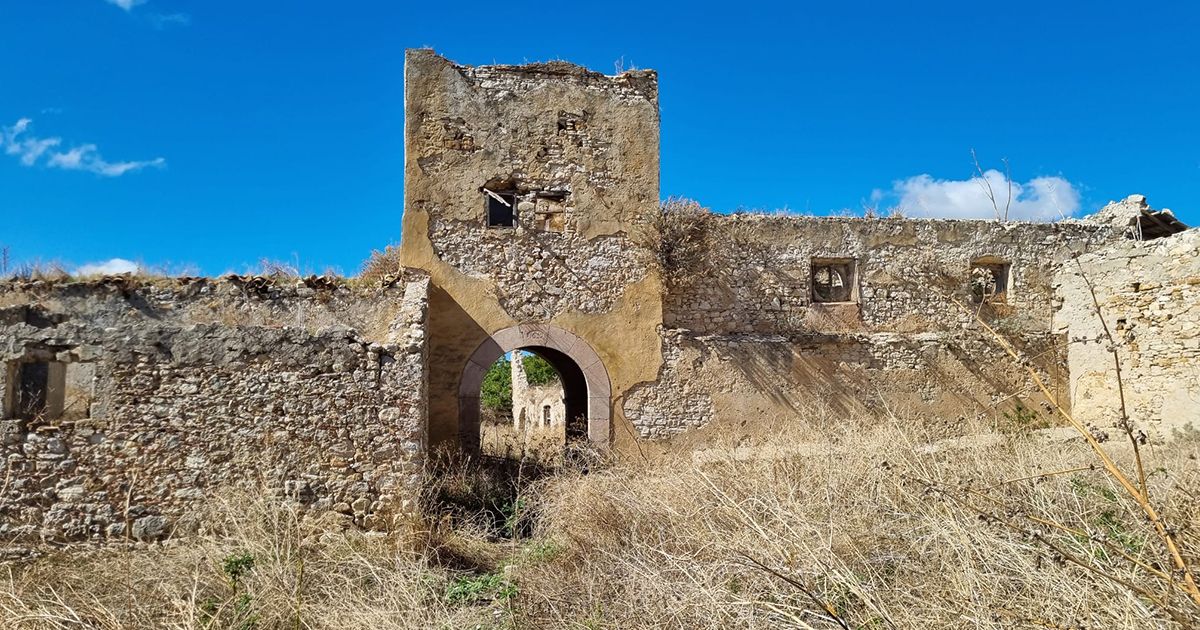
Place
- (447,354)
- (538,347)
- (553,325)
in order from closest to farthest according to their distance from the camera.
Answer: (447,354)
(553,325)
(538,347)

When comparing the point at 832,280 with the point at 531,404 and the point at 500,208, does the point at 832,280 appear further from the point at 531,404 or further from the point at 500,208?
the point at 531,404

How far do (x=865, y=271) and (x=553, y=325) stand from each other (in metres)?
4.46

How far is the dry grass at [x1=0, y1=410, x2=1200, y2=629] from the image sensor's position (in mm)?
3262

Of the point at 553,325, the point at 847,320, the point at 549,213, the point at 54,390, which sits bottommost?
the point at 54,390

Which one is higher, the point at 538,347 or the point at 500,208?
the point at 500,208

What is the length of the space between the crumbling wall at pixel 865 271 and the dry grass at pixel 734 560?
12.2 feet

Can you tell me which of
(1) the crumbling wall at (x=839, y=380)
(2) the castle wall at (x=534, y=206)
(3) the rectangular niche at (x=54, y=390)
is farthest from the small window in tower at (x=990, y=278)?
(3) the rectangular niche at (x=54, y=390)

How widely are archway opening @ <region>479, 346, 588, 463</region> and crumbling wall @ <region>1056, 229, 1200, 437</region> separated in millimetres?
6603

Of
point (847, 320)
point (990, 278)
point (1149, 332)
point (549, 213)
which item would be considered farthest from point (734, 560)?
point (990, 278)

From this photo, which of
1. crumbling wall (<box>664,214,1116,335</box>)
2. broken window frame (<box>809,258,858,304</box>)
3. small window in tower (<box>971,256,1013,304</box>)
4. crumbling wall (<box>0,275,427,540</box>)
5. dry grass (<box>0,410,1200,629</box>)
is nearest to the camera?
dry grass (<box>0,410,1200,629</box>)

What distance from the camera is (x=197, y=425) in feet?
20.9

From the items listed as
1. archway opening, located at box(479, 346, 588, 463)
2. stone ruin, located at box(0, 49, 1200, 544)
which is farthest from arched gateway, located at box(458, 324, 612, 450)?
archway opening, located at box(479, 346, 588, 463)

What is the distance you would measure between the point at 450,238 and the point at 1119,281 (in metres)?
8.07

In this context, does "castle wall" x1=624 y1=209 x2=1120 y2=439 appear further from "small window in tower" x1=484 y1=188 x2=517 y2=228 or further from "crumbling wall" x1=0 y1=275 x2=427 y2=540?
"crumbling wall" x1=0 y1=275 x2=427 y2=540
